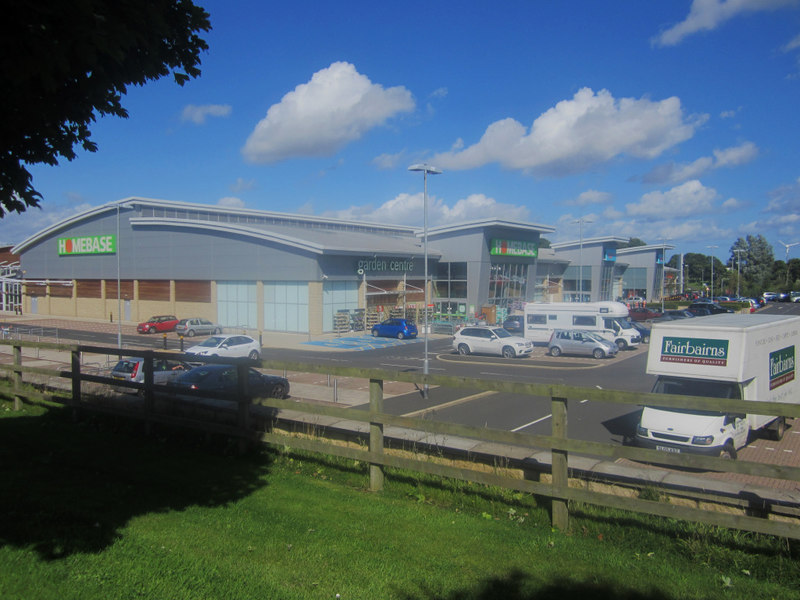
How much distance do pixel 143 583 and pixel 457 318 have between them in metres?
53.5

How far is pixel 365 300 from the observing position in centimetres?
A: 5194

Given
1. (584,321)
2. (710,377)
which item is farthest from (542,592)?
(584,321)

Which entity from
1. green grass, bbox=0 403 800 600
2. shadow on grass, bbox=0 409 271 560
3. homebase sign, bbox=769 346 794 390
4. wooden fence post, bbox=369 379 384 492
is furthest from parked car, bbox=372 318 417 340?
wooden fence post, bbox=369 379 384 492

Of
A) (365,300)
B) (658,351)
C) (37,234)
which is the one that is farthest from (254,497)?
(37,234)

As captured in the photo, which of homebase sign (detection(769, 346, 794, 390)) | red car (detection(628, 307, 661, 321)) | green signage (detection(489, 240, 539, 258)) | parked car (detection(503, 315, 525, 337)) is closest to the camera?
homebase sign (detection(769, 346, 794, 390))

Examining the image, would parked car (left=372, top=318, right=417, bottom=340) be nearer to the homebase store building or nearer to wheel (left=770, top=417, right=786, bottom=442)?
the homebase store building

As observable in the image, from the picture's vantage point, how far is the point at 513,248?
6328 cm

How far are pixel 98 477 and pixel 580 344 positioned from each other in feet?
110

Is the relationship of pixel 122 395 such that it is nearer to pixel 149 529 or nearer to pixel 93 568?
pixel 149 529

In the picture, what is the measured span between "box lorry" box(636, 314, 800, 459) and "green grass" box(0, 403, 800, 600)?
955cm

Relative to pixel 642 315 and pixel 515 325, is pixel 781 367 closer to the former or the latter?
pixel 515 325

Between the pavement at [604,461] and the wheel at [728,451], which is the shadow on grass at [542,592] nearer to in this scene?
the pavement at [604,461]

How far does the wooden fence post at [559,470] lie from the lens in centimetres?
518

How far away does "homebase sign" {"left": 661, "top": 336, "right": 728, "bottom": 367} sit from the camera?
14109 mm
